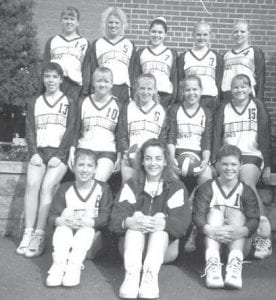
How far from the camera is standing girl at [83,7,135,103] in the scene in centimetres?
570

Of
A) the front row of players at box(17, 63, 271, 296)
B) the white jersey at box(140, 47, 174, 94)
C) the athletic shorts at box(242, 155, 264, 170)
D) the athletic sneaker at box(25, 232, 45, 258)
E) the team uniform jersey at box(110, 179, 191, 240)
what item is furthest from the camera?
the white jersey at box(140, 47, 174, 94)

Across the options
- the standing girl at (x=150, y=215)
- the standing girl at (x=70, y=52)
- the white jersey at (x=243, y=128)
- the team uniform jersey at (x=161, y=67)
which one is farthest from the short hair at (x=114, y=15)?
the standing girl at (x=150, y=215)

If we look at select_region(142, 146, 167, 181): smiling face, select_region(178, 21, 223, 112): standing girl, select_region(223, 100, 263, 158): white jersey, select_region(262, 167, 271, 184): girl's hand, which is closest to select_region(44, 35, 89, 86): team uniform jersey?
select_region(178, 21, 223, 112): standing girl

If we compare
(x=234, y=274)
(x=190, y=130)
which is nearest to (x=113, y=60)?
(x=190, y=130)

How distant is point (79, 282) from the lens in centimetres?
383

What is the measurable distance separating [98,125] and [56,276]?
5.98 ft

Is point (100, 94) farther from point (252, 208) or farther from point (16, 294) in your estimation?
point (16, 294)

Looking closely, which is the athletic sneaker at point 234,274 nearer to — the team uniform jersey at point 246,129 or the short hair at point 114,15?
the team uniform jersey at point 246,129

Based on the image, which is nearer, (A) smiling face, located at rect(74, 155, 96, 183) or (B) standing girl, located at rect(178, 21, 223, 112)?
(A) smiling face, located at rect(74, 155, 96, 183)

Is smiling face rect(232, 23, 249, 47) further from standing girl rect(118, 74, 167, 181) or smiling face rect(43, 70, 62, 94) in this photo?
smiling face rect(43, 70, 62, 94)

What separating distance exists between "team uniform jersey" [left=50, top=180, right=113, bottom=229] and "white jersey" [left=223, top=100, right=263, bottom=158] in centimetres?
149

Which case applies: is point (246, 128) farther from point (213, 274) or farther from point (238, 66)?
point (213, 274)

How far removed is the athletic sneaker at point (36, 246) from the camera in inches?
177

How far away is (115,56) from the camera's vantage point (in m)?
5.75
